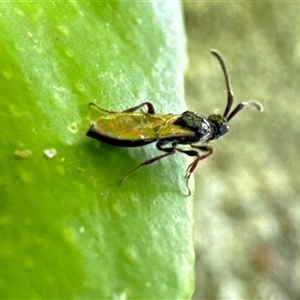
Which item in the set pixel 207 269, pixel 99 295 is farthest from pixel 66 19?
pixel 207 269

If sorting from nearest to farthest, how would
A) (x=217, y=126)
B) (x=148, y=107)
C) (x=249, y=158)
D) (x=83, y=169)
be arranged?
(x=83, y=169), (x=148, y=107), (x=217, y=126), (x=249, y=158)

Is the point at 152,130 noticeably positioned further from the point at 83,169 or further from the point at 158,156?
the point at 83,169

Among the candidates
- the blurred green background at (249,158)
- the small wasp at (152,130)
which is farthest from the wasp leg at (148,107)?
the blurred green background at (249,158)

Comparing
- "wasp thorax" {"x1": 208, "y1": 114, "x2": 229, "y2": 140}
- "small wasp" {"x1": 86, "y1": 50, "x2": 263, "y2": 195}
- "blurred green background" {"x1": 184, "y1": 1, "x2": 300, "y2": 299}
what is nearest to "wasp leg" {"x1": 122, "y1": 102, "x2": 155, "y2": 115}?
"small wasp" {"x1": 86, "y1": 50, "x2": 263, "y2": 195}

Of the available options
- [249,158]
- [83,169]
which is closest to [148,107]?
[83,169]

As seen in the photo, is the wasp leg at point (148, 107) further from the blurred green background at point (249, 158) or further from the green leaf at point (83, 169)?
the blurred green background at point (249, 158)

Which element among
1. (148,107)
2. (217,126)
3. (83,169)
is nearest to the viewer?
(83,169)
